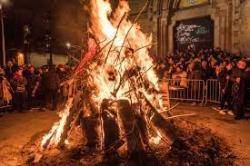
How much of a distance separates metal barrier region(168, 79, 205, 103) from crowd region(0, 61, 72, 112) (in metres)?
5.12

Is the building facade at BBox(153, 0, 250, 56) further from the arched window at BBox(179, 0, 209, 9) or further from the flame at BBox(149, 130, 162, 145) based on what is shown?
the flame at BBox(149, 130, 162, 145)

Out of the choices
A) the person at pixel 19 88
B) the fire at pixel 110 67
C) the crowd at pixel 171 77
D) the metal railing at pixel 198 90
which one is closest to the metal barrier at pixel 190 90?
the metal railing at pixel 198 90

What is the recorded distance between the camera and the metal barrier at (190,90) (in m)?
13.4

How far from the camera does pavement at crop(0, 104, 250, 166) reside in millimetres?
7030

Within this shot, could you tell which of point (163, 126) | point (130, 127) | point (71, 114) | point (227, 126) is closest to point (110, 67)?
point (71, 114)

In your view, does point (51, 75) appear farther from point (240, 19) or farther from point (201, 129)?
point (240, 19)

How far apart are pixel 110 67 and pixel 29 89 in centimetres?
778

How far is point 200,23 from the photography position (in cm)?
2092

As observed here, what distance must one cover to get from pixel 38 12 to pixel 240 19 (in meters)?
25.9

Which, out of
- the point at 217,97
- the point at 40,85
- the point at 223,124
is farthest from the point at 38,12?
the point at 223,124

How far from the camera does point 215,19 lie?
1947 centimetres

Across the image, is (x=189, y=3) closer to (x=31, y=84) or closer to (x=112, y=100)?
(x=31, y=84)

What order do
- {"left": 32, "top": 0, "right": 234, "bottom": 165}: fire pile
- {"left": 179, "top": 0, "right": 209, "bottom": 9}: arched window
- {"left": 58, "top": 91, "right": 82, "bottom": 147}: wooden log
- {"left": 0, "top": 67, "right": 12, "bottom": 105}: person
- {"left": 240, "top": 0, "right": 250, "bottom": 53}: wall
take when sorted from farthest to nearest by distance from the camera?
1. {"left": 179, "top": 0, "right": 209, "bottom": 9}: arched window
2. {"left": 240, "top": 0, "right": 250, "bottom": 53}: wall
3. {"left": 0, "top": 67, "right": 12, "bottom": 105}: person
4. {"left": 58, "top": 91, "right": 82, "bottom": 147}: wooden log
5. {"left": 32, "top": 0, "right": 234, "bottom": 165}: fire pile

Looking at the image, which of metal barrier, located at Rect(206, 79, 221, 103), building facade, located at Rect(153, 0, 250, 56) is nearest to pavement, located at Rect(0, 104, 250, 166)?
metal barrier, located at Rect(206, 79, 221, 103)
